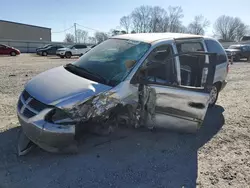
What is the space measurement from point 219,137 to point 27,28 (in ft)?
201

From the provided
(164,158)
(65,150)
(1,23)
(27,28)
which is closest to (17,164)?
(65,150)

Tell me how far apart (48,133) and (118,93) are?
116 cm

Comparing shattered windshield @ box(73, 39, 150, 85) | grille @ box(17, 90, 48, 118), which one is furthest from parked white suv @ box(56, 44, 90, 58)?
grille @ box(17, 90, 48, 118)

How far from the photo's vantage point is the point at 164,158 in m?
3.58

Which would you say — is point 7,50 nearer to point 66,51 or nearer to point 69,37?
point 66,51

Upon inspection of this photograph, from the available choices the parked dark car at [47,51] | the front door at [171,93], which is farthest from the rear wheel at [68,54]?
the front door at [171,93]

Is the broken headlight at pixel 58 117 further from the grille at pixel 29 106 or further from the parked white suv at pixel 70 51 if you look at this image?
the parked white suv at pixel 70 51

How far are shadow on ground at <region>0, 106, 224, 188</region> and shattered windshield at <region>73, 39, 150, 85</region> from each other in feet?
3.86

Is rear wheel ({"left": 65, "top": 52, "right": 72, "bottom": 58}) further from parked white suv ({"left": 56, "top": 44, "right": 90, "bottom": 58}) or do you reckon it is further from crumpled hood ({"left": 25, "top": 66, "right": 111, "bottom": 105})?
crumpled hood ({"left": 25, "top": 66, "right": 111, "bottom": 105})

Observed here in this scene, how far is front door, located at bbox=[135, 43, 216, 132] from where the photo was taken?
12.6 ft

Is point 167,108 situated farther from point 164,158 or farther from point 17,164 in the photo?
point 17,164

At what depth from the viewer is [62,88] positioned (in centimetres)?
334

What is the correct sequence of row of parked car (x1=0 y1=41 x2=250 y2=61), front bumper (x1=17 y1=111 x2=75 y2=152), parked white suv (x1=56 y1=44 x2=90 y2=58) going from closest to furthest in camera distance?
front bumper (x1=17 y1=111 x2=75 y2=152), row of parked car (x1=0 y1=41 x2=250 y2=61), parked white suv (x1=56 y1=44 x2=90 y2=58)

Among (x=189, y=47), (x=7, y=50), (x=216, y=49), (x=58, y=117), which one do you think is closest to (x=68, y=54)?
(x=7, y=50)
